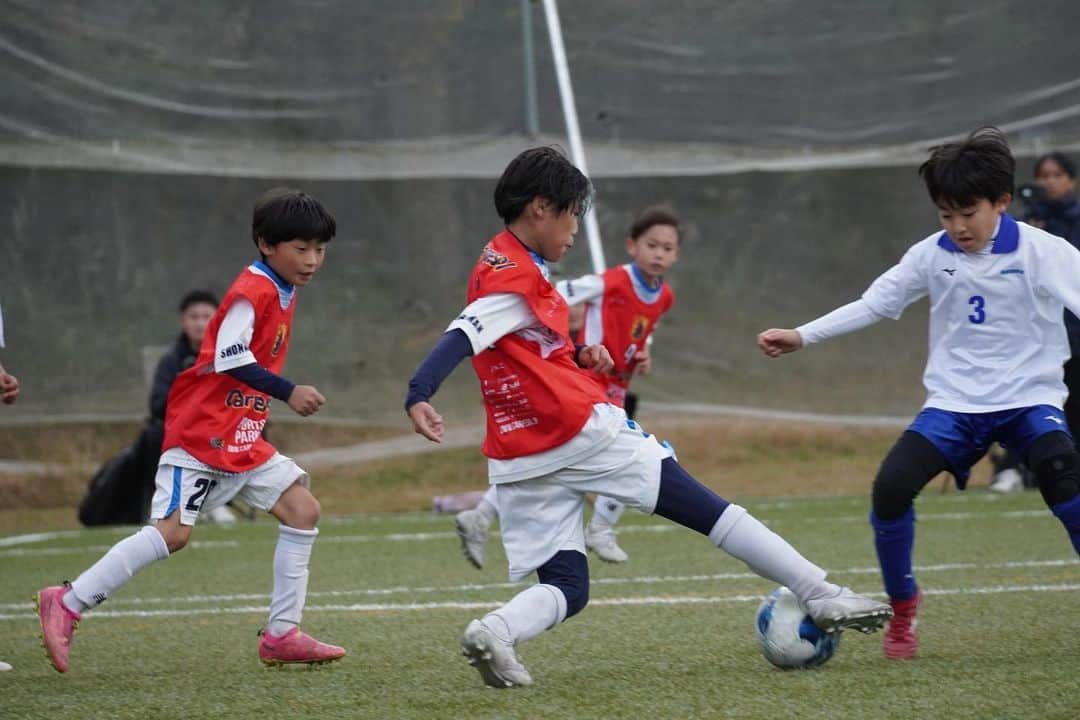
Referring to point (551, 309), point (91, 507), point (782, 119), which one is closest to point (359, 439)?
point (91, 507)

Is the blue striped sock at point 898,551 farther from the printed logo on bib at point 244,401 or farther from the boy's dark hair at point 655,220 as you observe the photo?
the boy's dark hair at point 655,220

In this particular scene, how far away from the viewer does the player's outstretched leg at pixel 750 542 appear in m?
4.16

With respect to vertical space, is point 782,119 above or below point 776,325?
above

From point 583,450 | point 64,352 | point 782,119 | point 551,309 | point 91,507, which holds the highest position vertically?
point 782,119

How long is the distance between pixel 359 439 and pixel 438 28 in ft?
10.9

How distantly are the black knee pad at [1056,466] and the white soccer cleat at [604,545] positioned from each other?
2.98 m

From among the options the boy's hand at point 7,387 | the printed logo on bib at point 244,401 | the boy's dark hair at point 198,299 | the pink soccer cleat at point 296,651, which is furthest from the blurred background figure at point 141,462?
the pink soccer cleat at point 296,651

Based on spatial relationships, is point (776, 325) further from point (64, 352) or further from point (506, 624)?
point (506, 624)

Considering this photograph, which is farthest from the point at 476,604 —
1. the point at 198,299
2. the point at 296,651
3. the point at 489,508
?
the point at 198,299

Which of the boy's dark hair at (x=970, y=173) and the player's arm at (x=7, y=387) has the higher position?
the boy's dark hair at (x=970, y=173)

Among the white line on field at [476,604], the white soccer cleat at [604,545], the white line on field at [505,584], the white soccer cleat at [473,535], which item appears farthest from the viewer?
the white soccer cleat at [604,545]

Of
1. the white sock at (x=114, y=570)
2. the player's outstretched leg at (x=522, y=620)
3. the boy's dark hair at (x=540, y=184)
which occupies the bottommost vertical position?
the white sock at (x=114, y=570)

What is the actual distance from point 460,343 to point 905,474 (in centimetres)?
141

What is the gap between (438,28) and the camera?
477 inches
